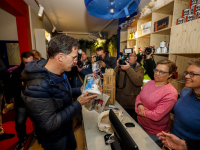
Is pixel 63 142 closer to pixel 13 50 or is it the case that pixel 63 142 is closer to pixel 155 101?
pixel 155 101

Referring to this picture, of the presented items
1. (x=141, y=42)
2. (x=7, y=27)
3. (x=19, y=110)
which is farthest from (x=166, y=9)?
(x=7, y=27)

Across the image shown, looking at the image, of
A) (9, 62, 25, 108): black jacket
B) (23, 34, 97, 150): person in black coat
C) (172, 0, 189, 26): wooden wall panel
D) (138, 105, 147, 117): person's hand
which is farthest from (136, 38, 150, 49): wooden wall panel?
(9, 62, 25, 108): black jacket

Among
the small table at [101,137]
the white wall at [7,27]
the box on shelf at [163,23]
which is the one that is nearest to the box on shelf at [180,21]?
the box on shelf at [163,23]

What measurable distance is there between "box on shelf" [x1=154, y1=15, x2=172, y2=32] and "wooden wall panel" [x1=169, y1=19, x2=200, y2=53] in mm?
212

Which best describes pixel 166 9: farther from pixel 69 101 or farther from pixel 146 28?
pixel 69 101

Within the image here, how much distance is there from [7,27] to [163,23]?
5085 millimetres

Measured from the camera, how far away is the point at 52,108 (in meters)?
0.87

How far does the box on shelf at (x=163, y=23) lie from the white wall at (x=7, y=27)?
4.78 meters

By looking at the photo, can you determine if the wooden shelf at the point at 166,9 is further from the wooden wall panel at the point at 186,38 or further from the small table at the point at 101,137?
the small table at the point at 101,137

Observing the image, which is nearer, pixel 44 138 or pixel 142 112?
pixel 44 138

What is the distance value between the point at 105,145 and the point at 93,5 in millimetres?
1277

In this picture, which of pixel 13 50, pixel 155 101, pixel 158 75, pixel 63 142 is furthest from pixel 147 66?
pixel 13 50

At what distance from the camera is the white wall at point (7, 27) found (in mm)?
4082

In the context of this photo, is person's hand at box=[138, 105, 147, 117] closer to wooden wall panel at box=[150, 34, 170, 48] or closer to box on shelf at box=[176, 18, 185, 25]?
box on shelf at box=[176, 18, 185, 25]
